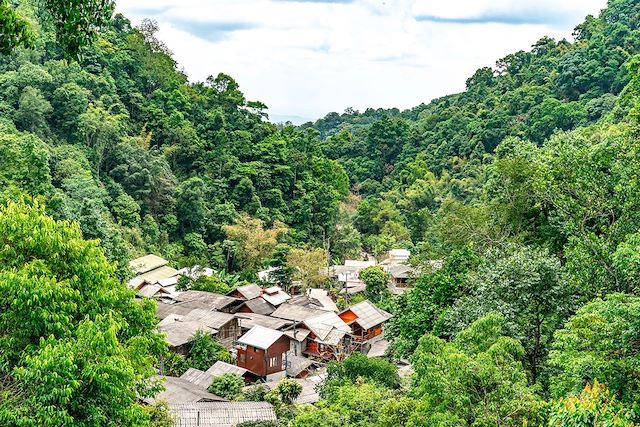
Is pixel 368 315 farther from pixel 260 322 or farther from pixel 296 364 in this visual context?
pixel 296 364

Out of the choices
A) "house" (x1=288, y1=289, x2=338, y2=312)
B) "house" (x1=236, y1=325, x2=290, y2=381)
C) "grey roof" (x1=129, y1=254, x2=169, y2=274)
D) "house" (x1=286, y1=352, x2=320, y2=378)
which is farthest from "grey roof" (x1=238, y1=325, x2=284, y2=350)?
"grey roof" (x1=129, y1=254, x2=169, y2=274)

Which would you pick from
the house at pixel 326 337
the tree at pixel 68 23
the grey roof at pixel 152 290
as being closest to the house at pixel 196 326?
the house at pixel 326 337

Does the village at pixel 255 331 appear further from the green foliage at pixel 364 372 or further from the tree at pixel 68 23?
the tree at pixel 68 23

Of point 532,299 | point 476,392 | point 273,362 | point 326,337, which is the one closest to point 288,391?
point 273,362

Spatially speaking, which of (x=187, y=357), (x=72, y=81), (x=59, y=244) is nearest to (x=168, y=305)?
(x=187, y=357)

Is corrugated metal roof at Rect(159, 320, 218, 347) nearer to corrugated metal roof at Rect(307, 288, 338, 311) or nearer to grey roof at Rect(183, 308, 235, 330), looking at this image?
grey roof at Rect(183, 308, 235, 330)

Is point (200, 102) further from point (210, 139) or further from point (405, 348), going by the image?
point (405, 348)
